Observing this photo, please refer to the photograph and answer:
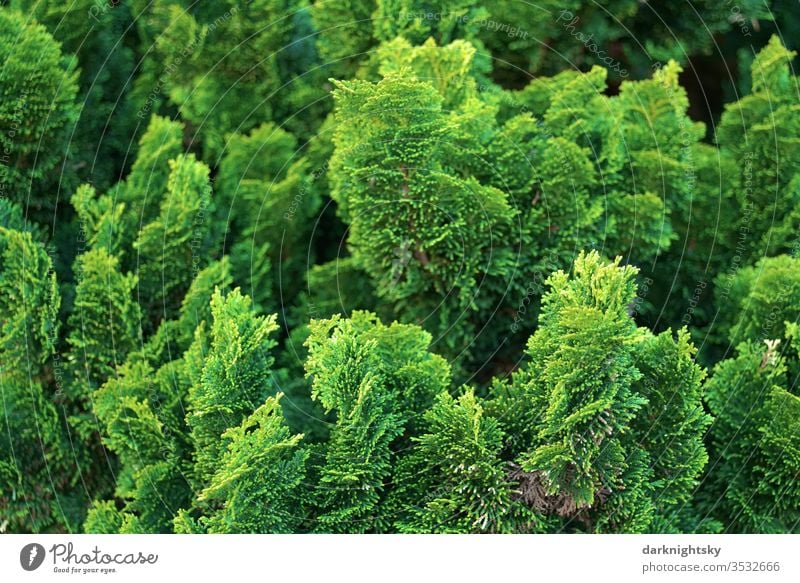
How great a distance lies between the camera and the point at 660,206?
430 cm

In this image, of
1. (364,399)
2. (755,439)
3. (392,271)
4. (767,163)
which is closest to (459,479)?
(364,399)

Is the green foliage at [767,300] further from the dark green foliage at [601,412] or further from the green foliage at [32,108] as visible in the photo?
the green foliage at [32,108]

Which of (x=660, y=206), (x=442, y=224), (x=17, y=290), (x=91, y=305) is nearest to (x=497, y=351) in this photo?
(x=442, y=224)

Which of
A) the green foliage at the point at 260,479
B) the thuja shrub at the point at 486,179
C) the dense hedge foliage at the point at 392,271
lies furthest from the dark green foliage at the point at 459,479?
the thuja shrub at the point at 486,179

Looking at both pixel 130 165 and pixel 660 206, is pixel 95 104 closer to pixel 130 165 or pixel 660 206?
pixel 130 165

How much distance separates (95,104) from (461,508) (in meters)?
2.47

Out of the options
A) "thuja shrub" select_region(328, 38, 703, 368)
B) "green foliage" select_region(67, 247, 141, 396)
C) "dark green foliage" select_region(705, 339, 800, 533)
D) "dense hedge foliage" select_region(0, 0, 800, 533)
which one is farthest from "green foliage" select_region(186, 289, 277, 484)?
"dark green foliage" select_region(705, 339, 800, 533)

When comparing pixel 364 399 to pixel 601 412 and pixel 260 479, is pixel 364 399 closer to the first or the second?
pixel 260 479
